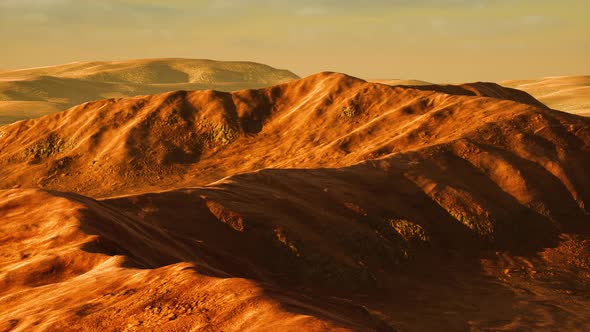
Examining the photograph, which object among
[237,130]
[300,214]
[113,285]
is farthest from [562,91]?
[113,285]

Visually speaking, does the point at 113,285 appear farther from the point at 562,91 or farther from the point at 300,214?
the point at 562,91

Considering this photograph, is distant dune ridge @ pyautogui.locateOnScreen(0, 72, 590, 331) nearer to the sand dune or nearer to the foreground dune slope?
the foreground dune slope

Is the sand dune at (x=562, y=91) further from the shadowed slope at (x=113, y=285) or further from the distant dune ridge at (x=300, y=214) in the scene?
the shadowed slope at (x=113, y=285)

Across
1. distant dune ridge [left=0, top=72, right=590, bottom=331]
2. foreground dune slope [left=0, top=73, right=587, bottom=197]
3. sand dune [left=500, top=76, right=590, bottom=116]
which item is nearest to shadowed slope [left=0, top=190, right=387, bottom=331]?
distant dune ridge [left=0, top=72, right=590, bottom=331]

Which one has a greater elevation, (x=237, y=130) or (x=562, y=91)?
(x=562, y=91)

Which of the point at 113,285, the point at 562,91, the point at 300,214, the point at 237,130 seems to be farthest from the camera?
the point at 562,91

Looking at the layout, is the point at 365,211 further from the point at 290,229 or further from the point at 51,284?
the point at 51,284
